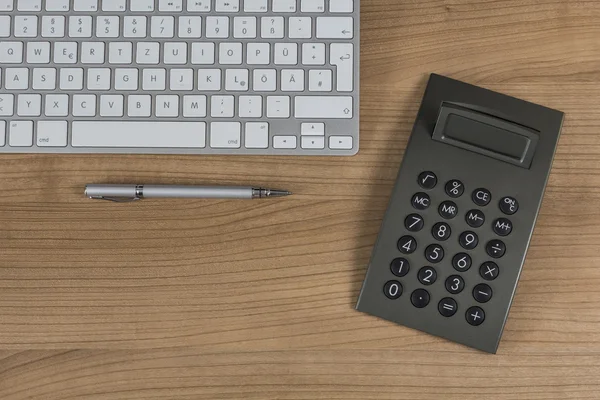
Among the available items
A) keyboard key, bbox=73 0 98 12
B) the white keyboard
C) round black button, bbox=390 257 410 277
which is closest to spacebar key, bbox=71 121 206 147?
the white keyboard

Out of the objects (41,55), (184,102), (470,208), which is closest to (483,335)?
(470,208)

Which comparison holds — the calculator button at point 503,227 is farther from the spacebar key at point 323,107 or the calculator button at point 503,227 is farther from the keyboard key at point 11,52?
the keyboard key at point 11,52

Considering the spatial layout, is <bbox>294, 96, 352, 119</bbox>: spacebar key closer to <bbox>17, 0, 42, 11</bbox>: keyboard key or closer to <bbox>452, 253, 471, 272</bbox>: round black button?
<bbox>452, 253, 471, 272</bbox>: round black button

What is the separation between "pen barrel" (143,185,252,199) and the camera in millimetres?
542

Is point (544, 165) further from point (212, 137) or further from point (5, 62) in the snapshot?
point (5, 62)

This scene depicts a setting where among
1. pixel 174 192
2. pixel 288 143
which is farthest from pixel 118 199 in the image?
pixel 288 143

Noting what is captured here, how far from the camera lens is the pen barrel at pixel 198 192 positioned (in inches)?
21.3

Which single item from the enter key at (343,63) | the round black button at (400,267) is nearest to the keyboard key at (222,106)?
the enter key at (343,63)

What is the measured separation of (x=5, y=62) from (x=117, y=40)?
0.11 meters

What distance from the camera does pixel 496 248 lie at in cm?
53

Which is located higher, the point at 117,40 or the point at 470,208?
the point at 117,40

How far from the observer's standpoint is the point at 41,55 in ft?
1.82

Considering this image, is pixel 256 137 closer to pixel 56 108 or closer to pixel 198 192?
pixel 198 192

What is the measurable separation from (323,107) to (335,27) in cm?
8
